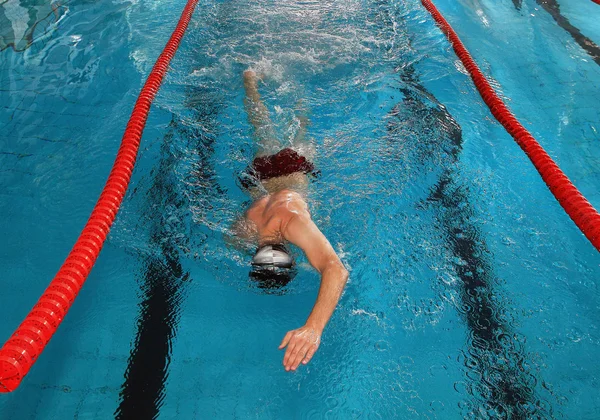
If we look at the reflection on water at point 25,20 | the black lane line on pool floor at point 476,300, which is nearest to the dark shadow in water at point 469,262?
the black lane line on pool floor at point 476,300

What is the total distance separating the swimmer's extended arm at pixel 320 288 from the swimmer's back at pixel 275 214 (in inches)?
2.6

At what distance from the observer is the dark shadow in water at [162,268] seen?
2.32 metres

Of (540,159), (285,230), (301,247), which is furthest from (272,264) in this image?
(540,159)

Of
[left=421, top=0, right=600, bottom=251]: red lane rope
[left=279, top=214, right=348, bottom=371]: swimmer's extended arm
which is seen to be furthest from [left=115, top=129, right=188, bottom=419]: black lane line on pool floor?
[left=421, top=0, right=600, bottom=251]: red lane rope

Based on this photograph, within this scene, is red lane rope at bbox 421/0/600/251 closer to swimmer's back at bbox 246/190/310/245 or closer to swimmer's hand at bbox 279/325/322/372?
swimmer's back at bbox 246/190/310/245

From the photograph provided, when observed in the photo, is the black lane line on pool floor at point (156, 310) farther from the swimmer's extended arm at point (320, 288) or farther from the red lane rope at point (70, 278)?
the swimmer's extended arm at point (320, 288)

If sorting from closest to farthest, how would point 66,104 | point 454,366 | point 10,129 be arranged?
point 454,366 < point 10,129 < point 66,104

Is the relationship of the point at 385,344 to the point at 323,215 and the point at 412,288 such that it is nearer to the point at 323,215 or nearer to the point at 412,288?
the point at 412,288

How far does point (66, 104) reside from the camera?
4.25 metres

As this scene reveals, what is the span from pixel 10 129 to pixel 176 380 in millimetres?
2946

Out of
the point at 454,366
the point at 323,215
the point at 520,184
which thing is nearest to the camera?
the point at 454,366

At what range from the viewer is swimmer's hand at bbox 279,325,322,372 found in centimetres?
181

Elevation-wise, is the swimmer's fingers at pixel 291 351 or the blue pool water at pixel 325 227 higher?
the swimmer's fingers at pixel 291 351

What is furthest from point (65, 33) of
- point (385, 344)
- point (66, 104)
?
point (385, 344)
